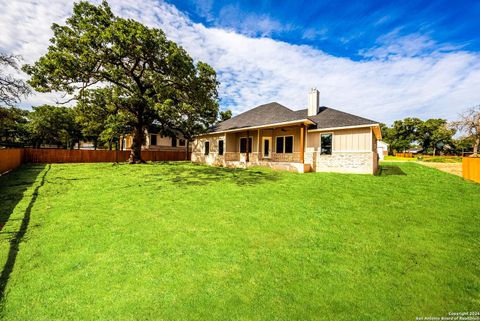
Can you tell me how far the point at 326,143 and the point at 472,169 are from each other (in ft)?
24.8

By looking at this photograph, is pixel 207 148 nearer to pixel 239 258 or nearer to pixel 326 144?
pixel 326 144

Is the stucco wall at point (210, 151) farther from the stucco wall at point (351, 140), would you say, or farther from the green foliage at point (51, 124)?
the green foliage at point (51, 124)

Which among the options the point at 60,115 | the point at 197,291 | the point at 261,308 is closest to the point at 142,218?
the point at 197,291

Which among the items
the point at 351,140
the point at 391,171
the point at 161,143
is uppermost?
the point at 161,143

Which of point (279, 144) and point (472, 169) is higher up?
point (279, 144)

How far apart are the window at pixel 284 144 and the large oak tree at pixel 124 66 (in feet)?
24.6

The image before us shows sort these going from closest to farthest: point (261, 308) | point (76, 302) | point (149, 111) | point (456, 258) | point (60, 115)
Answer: point (261, 308) < point (76, 302) < point (456, 258) < point (149, 111) < point (60, 115)

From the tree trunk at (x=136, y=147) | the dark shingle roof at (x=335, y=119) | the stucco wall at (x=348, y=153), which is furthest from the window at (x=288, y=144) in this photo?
the tree trunk at (x=136, y=147)

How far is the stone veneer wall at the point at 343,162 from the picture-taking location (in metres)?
13.7

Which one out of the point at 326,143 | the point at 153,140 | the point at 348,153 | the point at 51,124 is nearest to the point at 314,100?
the point at 326,143

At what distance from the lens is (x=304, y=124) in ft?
50.4

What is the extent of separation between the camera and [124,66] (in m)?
18.3

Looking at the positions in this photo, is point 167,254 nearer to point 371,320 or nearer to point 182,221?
point 182,221

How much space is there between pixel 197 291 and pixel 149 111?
20.4 metres
